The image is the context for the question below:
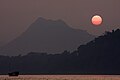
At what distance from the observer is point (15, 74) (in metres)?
198
